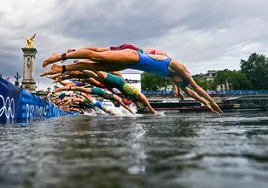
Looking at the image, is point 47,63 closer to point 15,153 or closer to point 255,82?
point 15,153

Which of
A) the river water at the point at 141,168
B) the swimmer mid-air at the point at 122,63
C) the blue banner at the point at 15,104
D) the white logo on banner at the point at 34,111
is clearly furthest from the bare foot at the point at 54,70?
the river water at the point at 141,168

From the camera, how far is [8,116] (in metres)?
10.1

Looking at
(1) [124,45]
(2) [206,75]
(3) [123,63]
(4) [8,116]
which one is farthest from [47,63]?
(2) [206,75]

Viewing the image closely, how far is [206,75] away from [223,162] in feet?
492

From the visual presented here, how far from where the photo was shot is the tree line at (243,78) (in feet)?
339

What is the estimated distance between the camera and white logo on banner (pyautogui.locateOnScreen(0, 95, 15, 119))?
950 centimetres

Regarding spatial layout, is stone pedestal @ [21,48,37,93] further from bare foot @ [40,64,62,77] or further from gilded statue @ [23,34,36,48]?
bare foot @ [40,64,62,77]

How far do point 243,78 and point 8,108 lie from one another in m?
106

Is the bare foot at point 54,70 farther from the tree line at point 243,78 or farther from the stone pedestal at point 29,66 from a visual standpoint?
the tree line at point 243,78

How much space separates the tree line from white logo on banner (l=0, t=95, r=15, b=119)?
301 ft

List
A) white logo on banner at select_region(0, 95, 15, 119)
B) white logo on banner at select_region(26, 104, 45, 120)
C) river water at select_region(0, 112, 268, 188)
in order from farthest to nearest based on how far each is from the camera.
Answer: white logo on banner at select_region(26, 104, 45, 120)
white logo on banner at select_region(0, 95, 15, 119)
river water at select_region(0, 112, 268, 188)

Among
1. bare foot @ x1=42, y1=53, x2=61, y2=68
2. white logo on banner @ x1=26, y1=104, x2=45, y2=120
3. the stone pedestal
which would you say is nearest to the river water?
bare foot @ x1=42, y1=53, x2=61, y2=68

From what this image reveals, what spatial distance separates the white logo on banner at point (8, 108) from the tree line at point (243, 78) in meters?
91.9

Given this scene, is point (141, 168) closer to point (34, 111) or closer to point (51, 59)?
point (51, 59)
